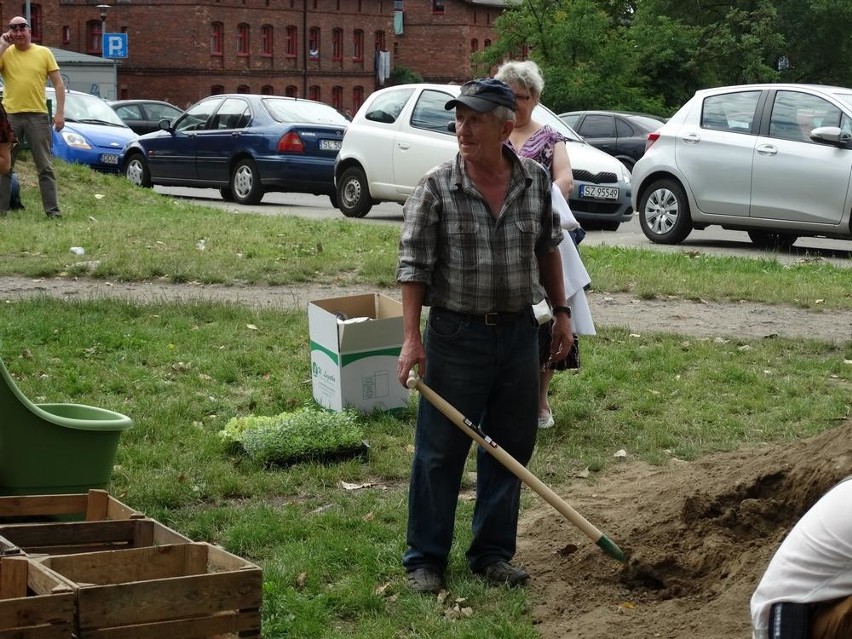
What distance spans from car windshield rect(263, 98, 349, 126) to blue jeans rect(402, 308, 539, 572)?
1613cm

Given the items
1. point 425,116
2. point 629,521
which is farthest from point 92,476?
point 425,116

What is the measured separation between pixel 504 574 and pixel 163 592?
157cm

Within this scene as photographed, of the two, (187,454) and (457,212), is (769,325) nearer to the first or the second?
(187,454)

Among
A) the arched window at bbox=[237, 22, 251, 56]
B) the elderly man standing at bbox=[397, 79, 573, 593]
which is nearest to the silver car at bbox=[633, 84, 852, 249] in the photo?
the elderly man standing at bbox=[397, 79, 573, 593]

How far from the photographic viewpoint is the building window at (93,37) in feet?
222

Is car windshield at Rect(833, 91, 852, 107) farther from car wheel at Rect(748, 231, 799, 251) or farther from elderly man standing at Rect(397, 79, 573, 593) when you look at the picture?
elderly man standing at Rect(397, 79, 573, 593)

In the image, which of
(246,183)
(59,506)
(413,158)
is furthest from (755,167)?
(59,506)

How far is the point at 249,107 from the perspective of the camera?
69.9 feet

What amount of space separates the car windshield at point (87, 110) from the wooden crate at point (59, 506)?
770 inches

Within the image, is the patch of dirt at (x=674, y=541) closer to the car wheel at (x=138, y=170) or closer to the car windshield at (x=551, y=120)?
the car windshield at (x=551, y=120)

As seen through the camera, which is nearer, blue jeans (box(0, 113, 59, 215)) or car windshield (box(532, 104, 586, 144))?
blue jeans (box(0, 113, 59, 215))

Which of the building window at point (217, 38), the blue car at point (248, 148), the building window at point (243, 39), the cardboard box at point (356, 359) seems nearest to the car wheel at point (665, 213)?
the blue car at point (248, 148)

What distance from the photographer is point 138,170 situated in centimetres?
2333

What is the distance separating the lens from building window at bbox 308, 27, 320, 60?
7156 centimetres
